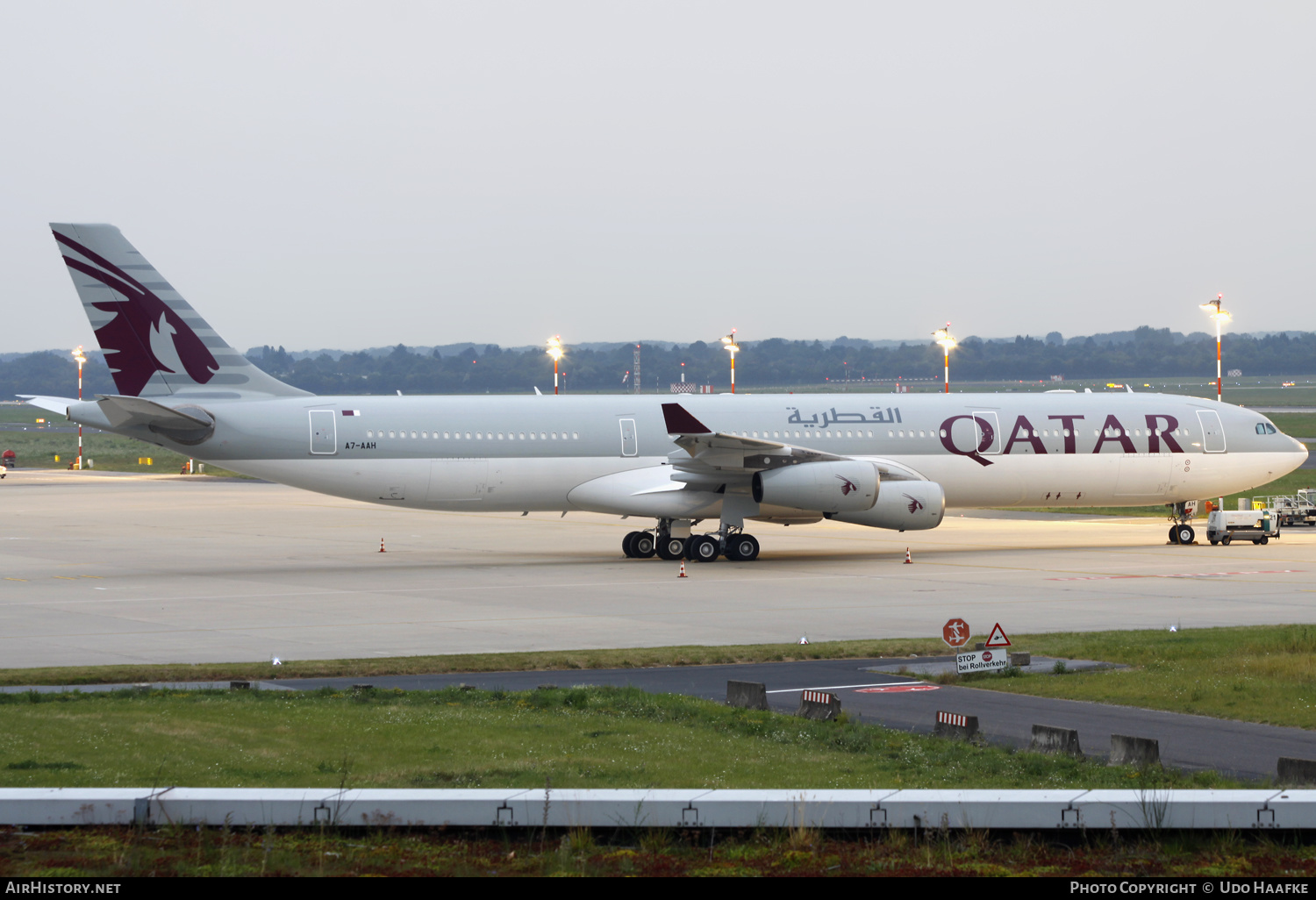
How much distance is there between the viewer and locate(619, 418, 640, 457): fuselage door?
34.9 meters

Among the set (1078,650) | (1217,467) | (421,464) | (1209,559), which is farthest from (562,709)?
(1217,467)

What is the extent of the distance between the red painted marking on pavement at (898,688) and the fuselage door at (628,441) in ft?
61.3

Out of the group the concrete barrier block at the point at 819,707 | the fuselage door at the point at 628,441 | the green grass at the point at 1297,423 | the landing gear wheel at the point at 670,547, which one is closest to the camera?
the concrete barrier block at the point at 819,707

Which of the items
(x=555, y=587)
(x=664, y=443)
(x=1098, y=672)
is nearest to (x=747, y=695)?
(x=1098, y=672)

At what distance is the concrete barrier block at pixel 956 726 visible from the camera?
12930 millimetres

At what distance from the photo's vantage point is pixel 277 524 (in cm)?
4769

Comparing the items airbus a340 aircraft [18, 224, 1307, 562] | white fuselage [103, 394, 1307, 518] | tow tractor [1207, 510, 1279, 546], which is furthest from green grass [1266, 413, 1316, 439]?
airbus a340 aircraft [18, 224, 1307, 562]

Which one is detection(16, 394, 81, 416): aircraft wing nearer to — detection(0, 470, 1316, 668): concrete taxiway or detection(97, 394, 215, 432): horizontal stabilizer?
detection(97, 394, 215, 432): horizontal stabilizer

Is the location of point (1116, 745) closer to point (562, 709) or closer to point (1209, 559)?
point (562, 709)

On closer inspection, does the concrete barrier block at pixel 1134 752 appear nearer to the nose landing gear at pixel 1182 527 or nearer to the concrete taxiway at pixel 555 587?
the concrete taxiway at pixel 555 587

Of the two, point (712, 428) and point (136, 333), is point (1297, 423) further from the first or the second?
point (136, 333)

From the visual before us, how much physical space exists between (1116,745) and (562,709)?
5.83 m

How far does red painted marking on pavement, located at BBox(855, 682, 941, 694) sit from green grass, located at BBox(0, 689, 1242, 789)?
239 cm

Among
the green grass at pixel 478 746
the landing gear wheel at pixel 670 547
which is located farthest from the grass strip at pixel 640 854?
the landing gear wheel at pixel 670 547
